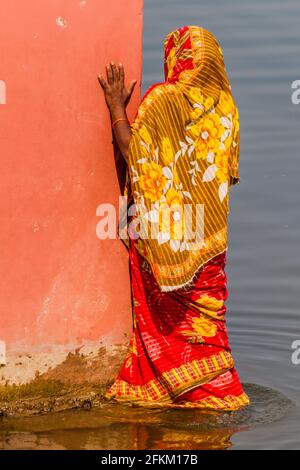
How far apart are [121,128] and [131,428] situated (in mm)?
1389

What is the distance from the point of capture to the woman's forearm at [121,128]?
247 inches

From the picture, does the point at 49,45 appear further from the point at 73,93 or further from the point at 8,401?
the point at 8,401

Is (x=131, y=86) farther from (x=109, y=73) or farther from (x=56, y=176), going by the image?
(x=56, y=176)

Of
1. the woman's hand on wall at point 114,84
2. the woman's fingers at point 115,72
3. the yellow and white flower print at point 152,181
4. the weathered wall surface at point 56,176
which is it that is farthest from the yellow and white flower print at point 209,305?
the woman's fingers at point 115,72

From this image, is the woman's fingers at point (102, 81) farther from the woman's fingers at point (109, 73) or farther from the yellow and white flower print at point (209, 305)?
the yellow and white flower print at point (209, 305)

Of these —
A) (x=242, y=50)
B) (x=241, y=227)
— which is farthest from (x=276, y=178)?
(x=242, y=50)

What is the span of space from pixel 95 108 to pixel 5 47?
21.1 inches

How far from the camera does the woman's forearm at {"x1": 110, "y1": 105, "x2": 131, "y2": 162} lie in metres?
6.29

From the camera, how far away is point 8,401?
638 centimetres

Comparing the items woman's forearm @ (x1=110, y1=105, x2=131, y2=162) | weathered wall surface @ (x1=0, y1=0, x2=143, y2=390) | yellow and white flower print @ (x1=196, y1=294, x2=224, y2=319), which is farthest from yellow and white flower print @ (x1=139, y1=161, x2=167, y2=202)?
yellow and white flower print @ (x1=196, y1=294, x2=224, y2=319)

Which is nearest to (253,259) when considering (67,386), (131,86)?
(67,386)

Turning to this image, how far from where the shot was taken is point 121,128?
6.29 m

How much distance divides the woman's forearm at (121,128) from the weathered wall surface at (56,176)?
3.3 inches
